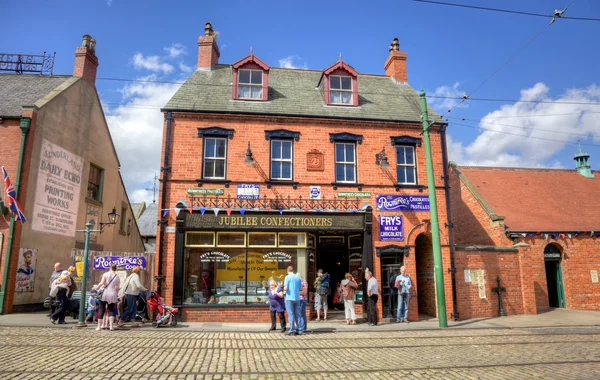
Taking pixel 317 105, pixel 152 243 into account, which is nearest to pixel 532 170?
pixel 317 105

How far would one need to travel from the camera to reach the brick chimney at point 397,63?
19.3 metres

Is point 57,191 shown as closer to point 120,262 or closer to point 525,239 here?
point 120,262

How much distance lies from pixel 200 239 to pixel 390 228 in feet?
22.6

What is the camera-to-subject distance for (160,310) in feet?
39.7

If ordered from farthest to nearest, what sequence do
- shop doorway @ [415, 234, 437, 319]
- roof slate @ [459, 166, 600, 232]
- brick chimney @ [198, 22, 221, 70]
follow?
roof slate @ [459, 166, 600, 232] → brick chimney @ [198, 22, 221, 70] → shop doorway @ [415, 234, 437, 319]

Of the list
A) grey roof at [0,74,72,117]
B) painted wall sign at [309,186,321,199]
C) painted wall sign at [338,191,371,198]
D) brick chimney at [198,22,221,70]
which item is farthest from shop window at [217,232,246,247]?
grey roof at [0,74,72,117]

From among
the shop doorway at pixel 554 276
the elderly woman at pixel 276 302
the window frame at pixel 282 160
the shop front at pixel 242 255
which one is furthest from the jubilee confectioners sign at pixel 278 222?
the shop doorway at pixel 554 276

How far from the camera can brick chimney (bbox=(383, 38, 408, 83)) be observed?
1930 centimetres

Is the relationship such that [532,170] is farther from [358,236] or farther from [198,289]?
[198,289]

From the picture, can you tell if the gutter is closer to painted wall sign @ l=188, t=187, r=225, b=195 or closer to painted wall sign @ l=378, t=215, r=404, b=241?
painted wall sign @ l=188, t=187, r=225, b=195

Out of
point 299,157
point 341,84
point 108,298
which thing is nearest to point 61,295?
point 108,298

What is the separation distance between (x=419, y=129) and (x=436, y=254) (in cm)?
546

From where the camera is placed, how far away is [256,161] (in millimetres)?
14797

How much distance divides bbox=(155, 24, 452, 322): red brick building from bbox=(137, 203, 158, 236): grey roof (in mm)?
23594
